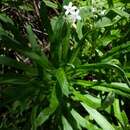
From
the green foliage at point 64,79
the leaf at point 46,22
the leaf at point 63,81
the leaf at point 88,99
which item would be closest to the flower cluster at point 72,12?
the green foliage at point 64,79

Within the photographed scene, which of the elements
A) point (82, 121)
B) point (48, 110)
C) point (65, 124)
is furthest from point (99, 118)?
point (48, 110)

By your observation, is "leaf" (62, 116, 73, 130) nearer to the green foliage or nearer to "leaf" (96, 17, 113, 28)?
the green foliage

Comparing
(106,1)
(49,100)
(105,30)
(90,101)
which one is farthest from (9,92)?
(106,1)

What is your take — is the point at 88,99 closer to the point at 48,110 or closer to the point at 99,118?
the point at 99,118

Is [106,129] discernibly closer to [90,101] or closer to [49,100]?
[90,101]

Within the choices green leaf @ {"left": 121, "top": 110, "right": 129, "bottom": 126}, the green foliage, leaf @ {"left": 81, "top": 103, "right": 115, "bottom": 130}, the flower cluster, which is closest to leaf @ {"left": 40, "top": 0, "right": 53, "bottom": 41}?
the green foliage

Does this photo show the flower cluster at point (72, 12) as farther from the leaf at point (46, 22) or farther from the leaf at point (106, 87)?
the leaf at point (106, 87)

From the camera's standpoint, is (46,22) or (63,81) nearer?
(63,81)

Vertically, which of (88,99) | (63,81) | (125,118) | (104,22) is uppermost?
(104,22)

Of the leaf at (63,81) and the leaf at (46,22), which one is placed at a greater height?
the leaf at (46,22)
